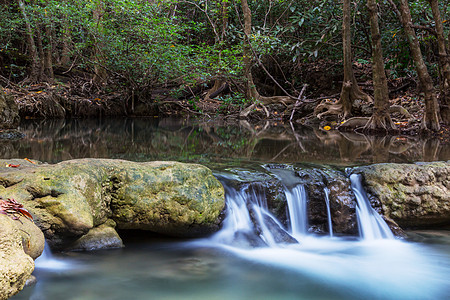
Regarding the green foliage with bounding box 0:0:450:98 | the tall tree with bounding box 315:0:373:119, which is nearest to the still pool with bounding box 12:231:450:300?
the tall tree with bounding box 315:0:373:119

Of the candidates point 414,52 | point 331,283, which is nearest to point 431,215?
point 331,283

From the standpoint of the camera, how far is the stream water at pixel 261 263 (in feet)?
10.7

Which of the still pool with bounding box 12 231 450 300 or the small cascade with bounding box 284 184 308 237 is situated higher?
the small cascade with bounding box 284 184 308 237

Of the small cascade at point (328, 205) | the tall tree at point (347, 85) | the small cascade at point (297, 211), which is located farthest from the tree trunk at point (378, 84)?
the small cascade at point (297, 211)

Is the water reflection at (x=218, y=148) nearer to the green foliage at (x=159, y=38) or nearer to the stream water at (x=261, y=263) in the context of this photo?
the stream water at (x=261, y=263)

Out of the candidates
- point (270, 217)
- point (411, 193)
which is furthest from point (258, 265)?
point (411, 193)

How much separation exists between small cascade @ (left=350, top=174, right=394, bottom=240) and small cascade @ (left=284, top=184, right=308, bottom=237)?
70 centimetres

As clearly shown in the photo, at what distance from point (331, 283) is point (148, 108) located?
14.5m

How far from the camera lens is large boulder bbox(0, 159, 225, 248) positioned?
3.45 m

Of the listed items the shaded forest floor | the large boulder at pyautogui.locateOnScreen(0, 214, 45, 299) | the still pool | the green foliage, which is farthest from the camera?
the shaded forest floor

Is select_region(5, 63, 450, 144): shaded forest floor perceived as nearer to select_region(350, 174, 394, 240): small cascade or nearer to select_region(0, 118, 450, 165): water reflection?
select_region(0, 118, 450, 165): water reflection

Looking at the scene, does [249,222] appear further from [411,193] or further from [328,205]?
[411,193]

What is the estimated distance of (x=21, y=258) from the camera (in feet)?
8.38

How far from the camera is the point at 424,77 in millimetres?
9477
